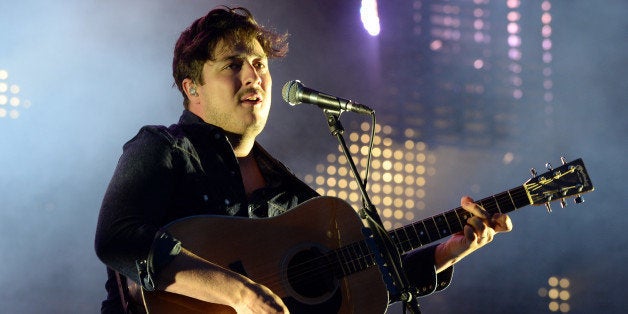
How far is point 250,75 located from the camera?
3.14 metres

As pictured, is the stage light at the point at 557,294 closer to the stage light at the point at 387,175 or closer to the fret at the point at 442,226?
the stage light at the point at 387,175

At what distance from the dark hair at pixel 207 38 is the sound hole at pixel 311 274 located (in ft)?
3.98

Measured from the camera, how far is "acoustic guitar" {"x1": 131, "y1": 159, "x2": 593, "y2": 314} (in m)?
2.44

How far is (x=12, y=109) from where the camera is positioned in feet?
16.6

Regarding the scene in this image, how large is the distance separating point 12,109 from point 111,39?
108 cm

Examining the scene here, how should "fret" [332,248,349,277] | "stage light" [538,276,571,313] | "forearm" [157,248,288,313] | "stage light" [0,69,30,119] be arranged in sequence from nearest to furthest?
1. "forearm" [157,248,288,313]
2. "fret" [332,248,349,277]
3. "stage light" [0,69,30,119]
4. "stage light" [538,276,571,313]

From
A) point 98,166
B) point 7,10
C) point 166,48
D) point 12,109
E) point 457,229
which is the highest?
point 7,10

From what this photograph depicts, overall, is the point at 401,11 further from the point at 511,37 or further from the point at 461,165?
the point at 461,165

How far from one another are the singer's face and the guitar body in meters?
0.71

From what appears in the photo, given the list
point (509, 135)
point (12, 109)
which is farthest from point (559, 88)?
point (12, 109)

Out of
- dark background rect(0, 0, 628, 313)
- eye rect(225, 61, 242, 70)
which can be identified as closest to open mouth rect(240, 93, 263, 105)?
eye rect(225, 61, 242, 70)

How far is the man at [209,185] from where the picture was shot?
2.27 meters

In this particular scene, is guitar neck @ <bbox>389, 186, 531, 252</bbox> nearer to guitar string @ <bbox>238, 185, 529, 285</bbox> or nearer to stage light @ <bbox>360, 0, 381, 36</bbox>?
guitar string @ <bbox>238, 185, 529, 285</bbox>

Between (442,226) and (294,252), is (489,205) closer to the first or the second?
(442,226)
